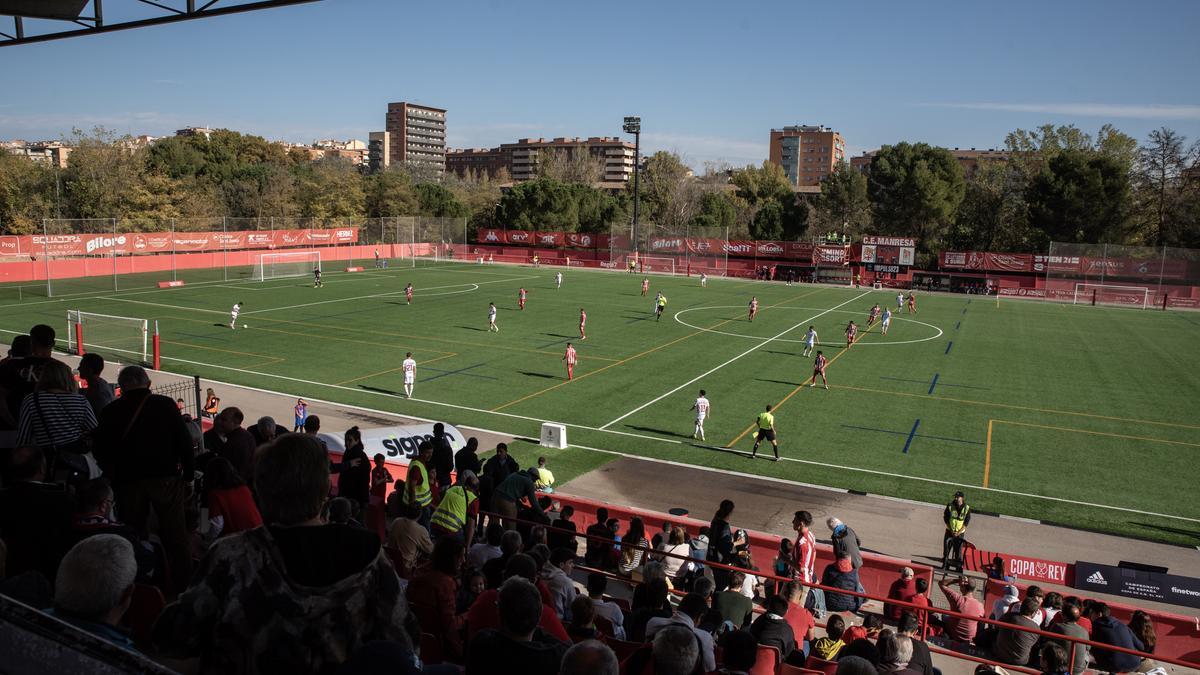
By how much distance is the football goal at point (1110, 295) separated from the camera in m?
65.8

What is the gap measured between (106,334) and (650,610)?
114ft

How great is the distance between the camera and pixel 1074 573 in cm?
1455

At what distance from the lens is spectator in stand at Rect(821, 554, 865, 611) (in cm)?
1159

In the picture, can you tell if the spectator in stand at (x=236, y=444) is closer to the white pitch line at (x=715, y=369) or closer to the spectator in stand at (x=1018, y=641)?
the spectator in stand at (x=1018, y=641)

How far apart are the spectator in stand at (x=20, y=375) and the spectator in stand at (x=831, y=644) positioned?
24.9 feet

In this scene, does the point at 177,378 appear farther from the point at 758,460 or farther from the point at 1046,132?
the point at 1046,132

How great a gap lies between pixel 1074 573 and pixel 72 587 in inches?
613

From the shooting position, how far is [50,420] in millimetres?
6562

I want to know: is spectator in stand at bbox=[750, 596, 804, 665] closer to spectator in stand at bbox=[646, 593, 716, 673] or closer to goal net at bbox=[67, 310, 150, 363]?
spectator in stand at bbox=[646, 593, 716, 673]

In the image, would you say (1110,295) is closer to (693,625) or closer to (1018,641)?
(1018,641)

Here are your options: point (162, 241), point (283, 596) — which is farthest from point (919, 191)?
point (283, 596)

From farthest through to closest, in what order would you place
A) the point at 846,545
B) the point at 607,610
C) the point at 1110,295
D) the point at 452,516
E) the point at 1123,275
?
the point at 1123,275 < the point at 1110,295 < the point at 846,545 < the point at 452,516 < the point at 607,610

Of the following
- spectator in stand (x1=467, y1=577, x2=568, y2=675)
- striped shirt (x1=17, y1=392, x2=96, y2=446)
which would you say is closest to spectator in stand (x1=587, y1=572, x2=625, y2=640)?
spectator in stand (x1=467, y1=577, x2=568, y2=675)

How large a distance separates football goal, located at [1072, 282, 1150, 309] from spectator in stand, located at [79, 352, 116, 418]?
70.9 meters
